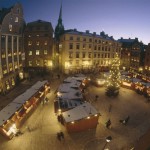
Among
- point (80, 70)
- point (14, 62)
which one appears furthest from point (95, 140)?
point (80, 70)

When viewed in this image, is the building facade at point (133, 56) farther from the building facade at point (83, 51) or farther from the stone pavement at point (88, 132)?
the stone pavement at point (88, 132)

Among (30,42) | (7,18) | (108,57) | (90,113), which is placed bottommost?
(90,113)

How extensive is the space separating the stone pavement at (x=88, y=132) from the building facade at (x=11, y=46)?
12322 millimetres

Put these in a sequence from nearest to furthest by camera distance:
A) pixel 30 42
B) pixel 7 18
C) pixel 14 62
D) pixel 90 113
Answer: pixel 90 113, pixel 7 18, pixel 14 62, pixel 30 42

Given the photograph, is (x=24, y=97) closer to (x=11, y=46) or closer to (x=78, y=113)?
(x=78, y=113)

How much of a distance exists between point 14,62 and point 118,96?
26.5 metres

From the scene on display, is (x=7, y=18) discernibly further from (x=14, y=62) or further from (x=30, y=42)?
(x=30, y=42)

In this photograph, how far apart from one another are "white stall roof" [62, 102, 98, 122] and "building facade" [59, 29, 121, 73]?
102ft

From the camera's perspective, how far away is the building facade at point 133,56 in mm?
59688

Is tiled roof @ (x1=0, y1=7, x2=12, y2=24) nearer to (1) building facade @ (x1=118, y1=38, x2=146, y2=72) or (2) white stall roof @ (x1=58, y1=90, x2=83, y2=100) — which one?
(2) white stall roof @ (x1=58, y1=90, x2=83, y2=100)

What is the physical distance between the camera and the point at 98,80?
42.6 m

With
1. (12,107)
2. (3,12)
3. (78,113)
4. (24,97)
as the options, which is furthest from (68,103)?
(3,12)

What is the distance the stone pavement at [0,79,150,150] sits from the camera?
20.0 meters

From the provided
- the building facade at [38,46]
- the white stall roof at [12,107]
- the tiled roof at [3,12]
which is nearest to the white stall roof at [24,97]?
the white stall roof at [12,107]
